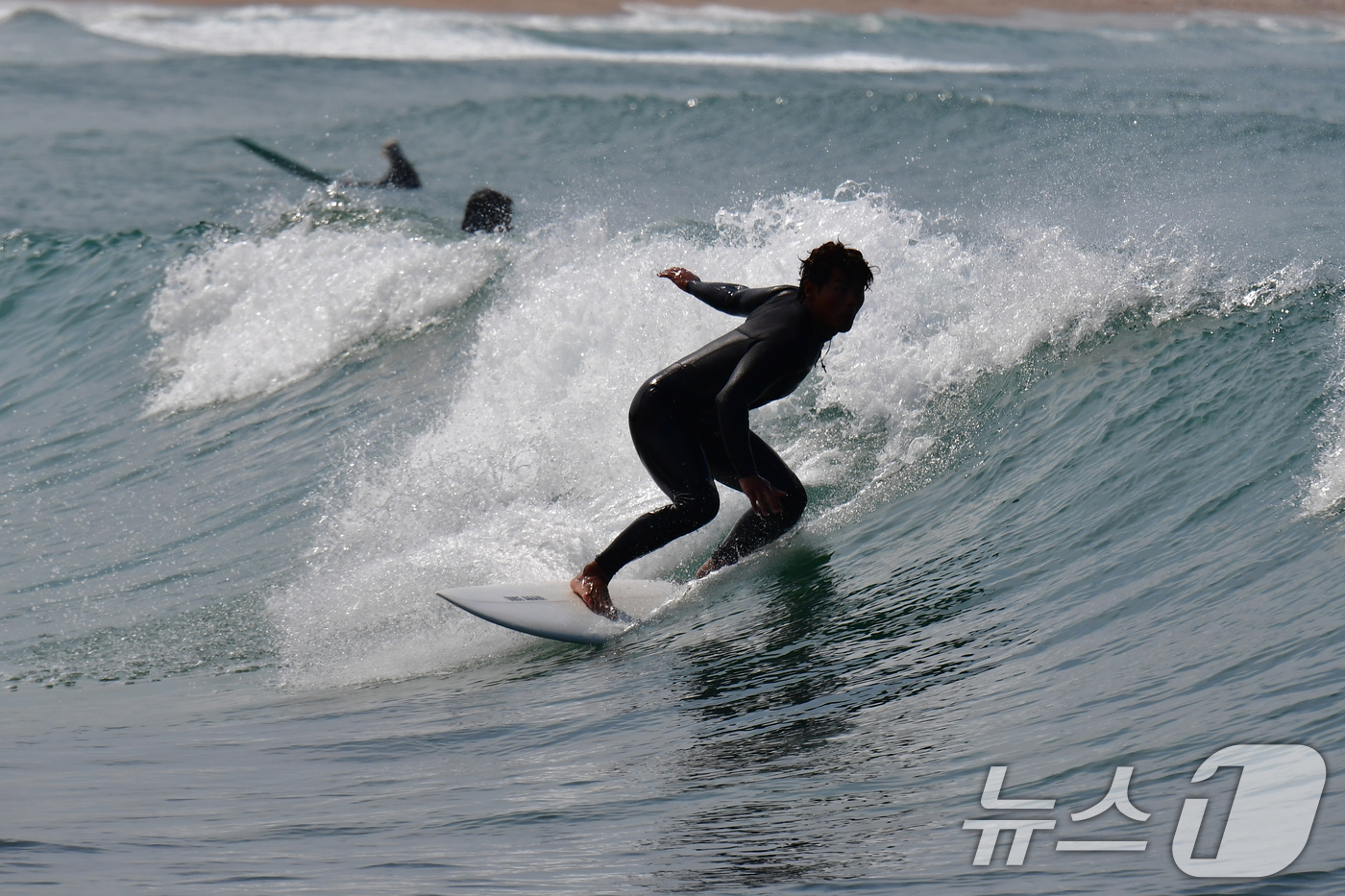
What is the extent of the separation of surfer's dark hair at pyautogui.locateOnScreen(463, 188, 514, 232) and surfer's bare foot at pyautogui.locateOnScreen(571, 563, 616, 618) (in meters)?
7.11

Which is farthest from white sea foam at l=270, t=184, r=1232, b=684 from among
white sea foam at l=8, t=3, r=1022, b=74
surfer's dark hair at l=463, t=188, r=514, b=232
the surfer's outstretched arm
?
white sea foam at l=8, t=3, r=1022, b=74

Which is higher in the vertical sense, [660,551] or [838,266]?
[838,266]

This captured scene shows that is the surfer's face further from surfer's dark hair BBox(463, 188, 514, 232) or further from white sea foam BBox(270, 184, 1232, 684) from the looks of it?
surfer's dark hair BBox(463, 188, 514, 232)

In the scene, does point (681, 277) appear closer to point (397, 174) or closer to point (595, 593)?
point (595, 593)

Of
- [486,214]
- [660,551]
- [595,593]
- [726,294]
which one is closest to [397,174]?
[486,214]

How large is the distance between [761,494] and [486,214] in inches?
310

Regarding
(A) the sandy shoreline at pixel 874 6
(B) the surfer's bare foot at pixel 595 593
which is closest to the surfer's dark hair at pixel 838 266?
(B) the surfer's bare foot at pixel 595 593

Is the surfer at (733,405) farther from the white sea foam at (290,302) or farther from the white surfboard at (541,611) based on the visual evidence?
the white sea foam at (290,302)

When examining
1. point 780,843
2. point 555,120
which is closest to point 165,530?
point 780,843

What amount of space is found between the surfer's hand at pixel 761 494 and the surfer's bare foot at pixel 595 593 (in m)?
0.89

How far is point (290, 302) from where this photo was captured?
11875 millimetres

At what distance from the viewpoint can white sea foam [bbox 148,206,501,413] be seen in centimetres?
1111

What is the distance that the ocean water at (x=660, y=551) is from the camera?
3.70 m

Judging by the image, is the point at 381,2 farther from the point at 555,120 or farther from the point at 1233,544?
the point at 1233,544
